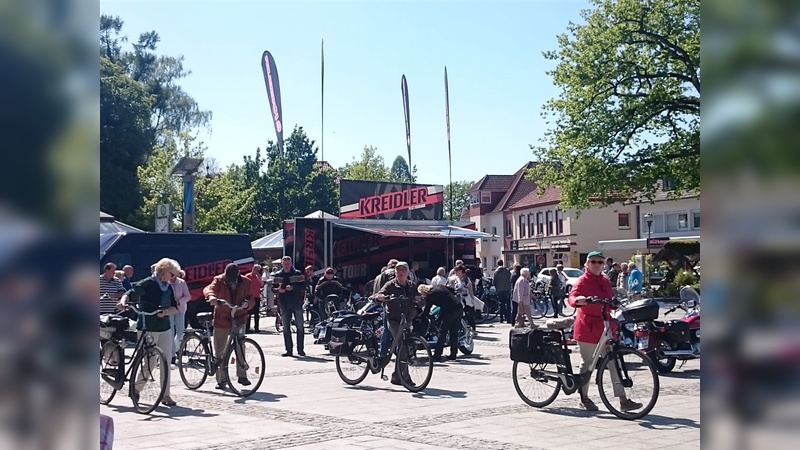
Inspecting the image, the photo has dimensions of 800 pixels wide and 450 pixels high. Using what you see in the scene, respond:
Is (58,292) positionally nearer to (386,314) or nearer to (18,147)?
(18,147)

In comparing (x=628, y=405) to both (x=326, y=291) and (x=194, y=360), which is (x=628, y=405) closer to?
(x=194, y=360)

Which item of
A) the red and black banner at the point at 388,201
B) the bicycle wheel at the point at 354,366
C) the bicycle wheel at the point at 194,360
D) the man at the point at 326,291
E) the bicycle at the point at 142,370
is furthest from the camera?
the red and black banner at the point at 388,201

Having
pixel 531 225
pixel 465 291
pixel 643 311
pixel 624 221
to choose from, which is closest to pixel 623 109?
pixel 465 291

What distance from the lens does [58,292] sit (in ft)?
3.35

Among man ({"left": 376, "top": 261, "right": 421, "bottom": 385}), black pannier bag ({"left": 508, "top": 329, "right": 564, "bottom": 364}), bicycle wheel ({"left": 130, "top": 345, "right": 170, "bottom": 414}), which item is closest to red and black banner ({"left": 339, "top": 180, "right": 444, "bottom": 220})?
man ({"left": 376, "top": 261, "right": 421, "bottom": 385})

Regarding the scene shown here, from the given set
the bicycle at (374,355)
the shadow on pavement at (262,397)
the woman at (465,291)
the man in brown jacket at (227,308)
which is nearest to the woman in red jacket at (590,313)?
the bicycle at (374,355)

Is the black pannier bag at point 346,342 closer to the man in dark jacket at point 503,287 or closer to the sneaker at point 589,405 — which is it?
the sneaker at point 589,405

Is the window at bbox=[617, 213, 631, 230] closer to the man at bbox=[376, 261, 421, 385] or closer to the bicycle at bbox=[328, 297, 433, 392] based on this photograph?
the bicycle at bbox=[328, 297, 433, 392]

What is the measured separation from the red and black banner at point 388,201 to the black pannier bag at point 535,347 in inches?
906

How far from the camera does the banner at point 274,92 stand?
3956 cm

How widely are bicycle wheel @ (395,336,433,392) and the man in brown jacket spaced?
2175mm

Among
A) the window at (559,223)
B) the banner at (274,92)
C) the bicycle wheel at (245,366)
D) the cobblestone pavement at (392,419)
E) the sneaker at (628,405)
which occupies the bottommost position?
the cobblestone pavement at (392,419)

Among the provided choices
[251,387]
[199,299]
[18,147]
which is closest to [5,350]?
[18,147]

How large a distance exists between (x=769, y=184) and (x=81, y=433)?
0.82 m
